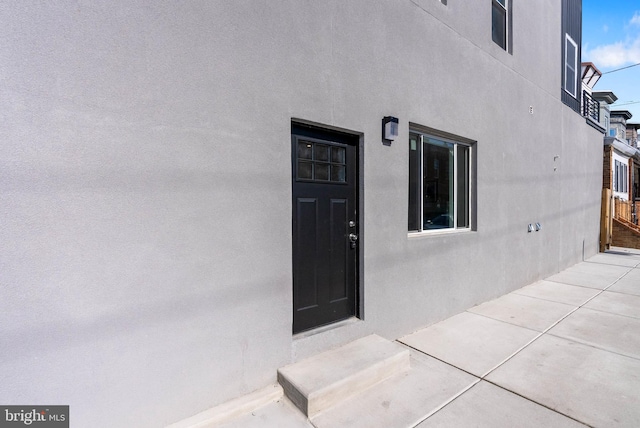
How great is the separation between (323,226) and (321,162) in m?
0.64

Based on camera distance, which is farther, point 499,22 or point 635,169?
point 635,169

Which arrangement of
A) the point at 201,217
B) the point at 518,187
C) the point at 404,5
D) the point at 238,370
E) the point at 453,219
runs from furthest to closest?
the point at 518,187, the point at 453,219, the point at 404,5, the point at 238,370, the point at 201,217

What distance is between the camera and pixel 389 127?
372 centimetres

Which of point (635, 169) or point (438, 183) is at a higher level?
point (635, 169)

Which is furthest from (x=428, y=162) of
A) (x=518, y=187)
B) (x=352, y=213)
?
(x=518, y=187)

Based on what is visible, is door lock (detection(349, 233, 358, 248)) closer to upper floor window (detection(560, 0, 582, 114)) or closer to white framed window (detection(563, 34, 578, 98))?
upper floor window (detection(560, 0, 582, 114))

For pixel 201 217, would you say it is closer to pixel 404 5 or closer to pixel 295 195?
pixel 295 195

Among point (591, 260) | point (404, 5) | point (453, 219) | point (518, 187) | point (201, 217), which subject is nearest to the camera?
point (201, 217)

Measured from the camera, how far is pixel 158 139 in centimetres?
232

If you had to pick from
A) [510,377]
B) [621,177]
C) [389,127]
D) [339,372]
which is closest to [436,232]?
[389,127]

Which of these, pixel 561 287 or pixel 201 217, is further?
pixel 561 287

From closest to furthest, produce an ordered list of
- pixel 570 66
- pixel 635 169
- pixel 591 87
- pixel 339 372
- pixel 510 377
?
1. pixel 339 372
2. pixel 510 377
3. pixel 570 66
4. pixel 591 87
5. pixel 635 169

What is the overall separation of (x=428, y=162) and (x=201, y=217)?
3.30 metres

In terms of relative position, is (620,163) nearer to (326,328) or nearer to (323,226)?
(323,226)
